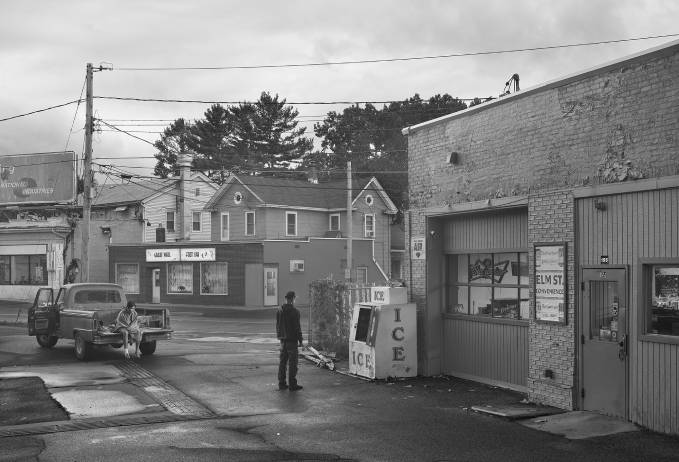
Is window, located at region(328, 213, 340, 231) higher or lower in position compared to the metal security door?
higher

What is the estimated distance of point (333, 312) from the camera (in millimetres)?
19016

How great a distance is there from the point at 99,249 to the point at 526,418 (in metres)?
45.4

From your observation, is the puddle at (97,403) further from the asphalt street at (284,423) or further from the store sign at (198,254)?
the store sign at (198,254)

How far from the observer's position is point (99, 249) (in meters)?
52.0

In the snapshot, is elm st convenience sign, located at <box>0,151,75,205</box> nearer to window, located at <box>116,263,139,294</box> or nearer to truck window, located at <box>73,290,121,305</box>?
window, located at <box>116,263,139,294</box>

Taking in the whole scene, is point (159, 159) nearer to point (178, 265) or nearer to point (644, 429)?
point (178, 265)

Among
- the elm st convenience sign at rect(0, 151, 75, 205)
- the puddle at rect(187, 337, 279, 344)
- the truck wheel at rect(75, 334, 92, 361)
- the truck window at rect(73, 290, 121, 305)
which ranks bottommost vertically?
the puddle at rect(187, 337, 279, 344)

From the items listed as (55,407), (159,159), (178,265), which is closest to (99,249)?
(178,265)

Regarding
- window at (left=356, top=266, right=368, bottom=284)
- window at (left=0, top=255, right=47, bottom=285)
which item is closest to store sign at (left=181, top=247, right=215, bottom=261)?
window at (left=356, top=266, right=368, bottom=284)

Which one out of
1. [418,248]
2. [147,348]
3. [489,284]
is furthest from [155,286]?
[489,284]

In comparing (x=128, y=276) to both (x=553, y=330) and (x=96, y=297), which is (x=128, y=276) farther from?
(x=553, y=330)

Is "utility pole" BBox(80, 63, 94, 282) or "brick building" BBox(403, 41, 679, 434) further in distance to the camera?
"utility pole" BBox(80, 63, 94, 282)

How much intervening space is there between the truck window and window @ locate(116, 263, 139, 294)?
28918 mm

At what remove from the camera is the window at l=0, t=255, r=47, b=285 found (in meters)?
48.4
